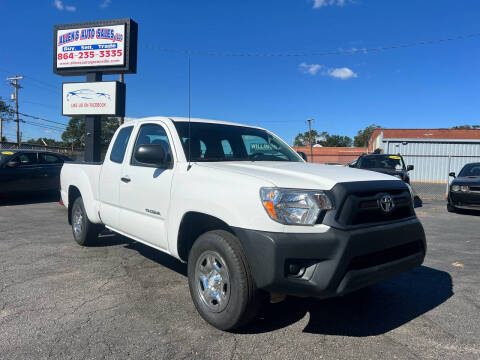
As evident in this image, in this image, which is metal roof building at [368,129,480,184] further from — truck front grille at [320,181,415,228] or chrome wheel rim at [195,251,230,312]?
chrome wheel rim at [195,251,230,312]

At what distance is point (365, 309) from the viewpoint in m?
3.54

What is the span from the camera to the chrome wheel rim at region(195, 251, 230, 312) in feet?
9.70

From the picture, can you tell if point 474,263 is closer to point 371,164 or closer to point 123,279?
point 123,279

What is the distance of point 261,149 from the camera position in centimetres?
441

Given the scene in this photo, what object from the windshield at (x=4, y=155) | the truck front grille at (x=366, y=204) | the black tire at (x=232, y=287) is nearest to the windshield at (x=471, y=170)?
A: the truck front grille at (x=366, y=204)

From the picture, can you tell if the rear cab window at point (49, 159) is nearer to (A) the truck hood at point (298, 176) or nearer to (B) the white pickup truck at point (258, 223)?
(B) the white pickup truck at point (258, 223)

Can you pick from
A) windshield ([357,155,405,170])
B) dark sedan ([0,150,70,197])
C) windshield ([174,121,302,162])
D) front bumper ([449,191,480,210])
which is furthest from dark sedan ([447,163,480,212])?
dark sedan ([0,150,70,197])

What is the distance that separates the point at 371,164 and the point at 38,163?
10420mm

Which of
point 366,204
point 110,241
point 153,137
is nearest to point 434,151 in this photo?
point 110,241

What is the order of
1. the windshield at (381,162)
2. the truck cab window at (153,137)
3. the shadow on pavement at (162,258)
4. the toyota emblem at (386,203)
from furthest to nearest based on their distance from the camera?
1. the windshield at (381,162)
2. the shadow on pavement at (162,258)
3. the truck cab window at (153,137)
4. the toyota emblem at (386,203)

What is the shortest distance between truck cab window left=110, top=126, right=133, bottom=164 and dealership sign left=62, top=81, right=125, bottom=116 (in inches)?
312

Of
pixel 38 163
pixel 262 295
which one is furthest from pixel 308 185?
pixel 38 163

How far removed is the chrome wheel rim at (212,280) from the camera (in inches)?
116

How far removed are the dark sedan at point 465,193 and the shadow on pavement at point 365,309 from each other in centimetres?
655
